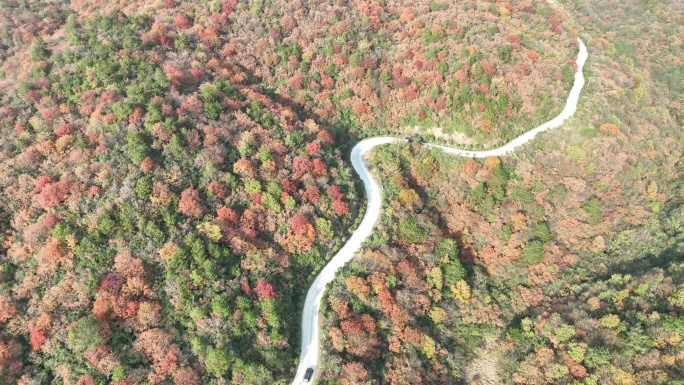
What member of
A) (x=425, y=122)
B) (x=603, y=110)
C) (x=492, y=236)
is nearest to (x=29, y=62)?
(x=425, y=122)

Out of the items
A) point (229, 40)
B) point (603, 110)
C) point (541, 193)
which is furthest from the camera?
point (229, 40)

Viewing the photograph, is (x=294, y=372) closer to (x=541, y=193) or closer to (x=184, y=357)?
(x=184, y=357)

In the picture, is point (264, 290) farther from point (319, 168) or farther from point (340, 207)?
point (319, 168)

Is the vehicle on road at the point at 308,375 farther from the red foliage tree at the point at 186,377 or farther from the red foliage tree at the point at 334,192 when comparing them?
the red foliage tree at the point at 334,192

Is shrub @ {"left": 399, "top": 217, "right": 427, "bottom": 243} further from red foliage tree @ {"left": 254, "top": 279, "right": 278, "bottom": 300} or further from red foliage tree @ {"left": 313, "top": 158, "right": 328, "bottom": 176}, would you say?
red foliage tree @ {"left": 254, "top": 279, "right": 278, "bottom": 300}

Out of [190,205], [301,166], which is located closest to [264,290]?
[190,205]

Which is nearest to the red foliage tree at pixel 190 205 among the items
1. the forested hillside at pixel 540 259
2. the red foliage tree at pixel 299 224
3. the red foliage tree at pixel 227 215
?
the red foliage tree at pixel 227 215

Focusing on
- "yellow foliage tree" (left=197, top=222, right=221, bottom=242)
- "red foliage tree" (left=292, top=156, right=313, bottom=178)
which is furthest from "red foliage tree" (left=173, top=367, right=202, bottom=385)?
"red foliage tree" (left=292, top=156, right=313, bottom=178)
